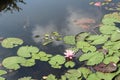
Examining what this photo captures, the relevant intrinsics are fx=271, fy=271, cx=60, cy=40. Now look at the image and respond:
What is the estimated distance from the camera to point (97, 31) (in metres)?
4.30

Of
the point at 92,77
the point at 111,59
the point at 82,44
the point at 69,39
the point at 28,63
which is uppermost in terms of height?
the point at 69,39

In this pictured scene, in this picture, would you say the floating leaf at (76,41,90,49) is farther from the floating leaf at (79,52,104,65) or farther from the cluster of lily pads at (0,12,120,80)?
the floating leaf at (79,52,104,65)

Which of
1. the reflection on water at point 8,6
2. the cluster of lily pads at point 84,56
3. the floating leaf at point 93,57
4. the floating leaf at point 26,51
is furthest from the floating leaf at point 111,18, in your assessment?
the reflection on water at point 8,6

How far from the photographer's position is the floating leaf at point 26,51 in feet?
12.4

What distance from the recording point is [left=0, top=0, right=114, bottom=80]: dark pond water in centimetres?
438

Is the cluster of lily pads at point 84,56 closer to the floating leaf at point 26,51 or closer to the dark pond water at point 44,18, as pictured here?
the floating leaf at point 26,51

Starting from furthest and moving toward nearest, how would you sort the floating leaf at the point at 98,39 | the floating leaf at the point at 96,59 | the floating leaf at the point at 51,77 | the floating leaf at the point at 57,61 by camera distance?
the floating leaf at the point at 98,39, the floating leaf at the point at 57,61, the floating leaf at the point at 96,59, the floating leaf at the point at 51,77

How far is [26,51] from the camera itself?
3.85 meters

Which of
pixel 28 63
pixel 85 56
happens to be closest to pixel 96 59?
pixel 85 56

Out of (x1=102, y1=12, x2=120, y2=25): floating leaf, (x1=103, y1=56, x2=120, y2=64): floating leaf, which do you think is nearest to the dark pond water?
(x1=102, y1=12, x2=120, y2=25): floating leaf

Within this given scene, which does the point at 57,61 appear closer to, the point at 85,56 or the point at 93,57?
the point at 85,56

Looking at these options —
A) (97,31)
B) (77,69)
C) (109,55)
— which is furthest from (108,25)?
(77,69)

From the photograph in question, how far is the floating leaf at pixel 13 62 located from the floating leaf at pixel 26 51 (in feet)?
0.31

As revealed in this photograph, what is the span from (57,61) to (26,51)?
514 mm
